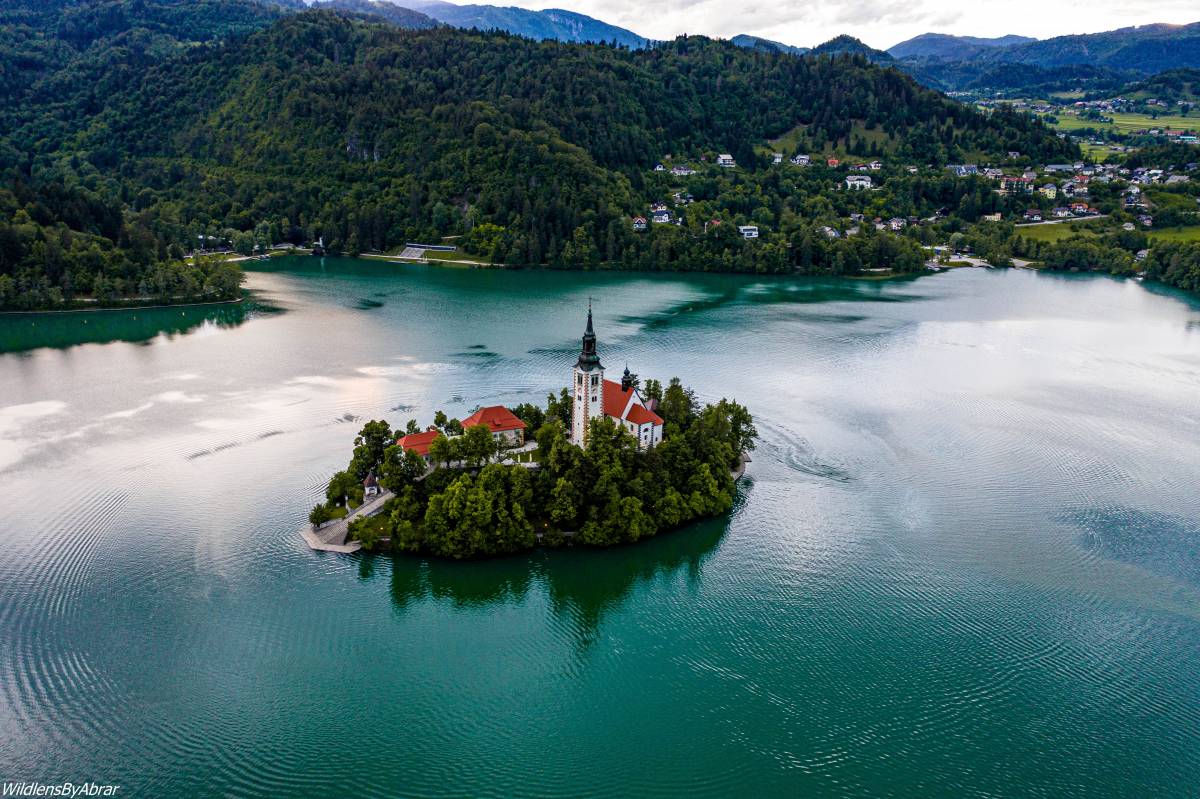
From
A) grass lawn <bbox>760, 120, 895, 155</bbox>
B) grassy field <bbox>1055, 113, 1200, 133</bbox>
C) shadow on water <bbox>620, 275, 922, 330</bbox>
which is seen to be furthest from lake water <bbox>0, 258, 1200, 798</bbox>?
Result: grassy field <bbox>1055, 113, 1200, 133</bbox>

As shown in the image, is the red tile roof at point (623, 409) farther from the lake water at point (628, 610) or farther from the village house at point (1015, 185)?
the village house at point (1015, 185)

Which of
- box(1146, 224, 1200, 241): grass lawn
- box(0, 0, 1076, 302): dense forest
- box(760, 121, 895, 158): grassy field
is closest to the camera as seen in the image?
box(1146, 224, 1200, 241): grass lawn

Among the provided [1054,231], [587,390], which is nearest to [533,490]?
[587,390]

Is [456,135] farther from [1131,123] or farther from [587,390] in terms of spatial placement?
[1131,123]

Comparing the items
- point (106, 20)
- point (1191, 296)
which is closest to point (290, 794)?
point (1191, 296)

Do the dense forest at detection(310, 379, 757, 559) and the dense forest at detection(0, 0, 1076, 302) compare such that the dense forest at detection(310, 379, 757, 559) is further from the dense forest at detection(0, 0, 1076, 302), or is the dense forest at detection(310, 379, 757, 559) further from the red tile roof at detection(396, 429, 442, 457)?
the dense forest at detection(0, 0, 1076, 302)

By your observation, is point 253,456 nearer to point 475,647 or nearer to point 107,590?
point 107,590
